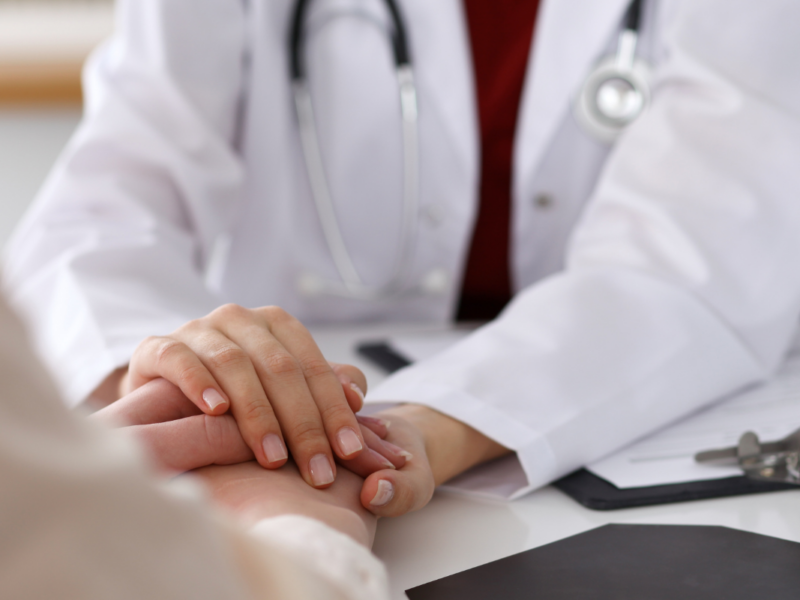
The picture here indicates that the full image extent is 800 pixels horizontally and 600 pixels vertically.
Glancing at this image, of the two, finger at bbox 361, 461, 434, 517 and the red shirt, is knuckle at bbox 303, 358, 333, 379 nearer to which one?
finger at bbox 361, 461, 434, 517

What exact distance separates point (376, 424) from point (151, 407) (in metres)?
0.14

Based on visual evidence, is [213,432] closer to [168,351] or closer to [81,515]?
[168,351]

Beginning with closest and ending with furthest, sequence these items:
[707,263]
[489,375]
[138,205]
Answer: [489,375] → [707,263] → [138,205]

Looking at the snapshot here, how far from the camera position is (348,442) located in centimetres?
41

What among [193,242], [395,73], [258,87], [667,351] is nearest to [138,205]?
[193,242]

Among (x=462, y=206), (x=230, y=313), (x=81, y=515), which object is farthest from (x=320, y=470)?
(x=462, y=206)

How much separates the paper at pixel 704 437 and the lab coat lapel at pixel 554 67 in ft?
1.37

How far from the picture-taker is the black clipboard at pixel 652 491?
446 millimetres

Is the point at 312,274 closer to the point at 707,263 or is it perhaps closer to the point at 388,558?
the point at 707,263

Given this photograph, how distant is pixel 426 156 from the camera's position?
3.12 feet

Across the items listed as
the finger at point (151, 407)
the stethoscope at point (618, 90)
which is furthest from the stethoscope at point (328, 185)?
the finger at point (151, 407)

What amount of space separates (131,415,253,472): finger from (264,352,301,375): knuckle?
4cm

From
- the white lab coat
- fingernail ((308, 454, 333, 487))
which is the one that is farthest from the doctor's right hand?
the white lab coat

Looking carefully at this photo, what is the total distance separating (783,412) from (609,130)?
450 mm
